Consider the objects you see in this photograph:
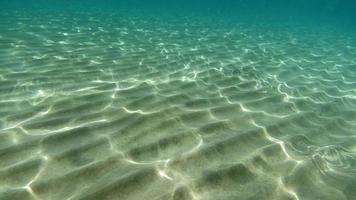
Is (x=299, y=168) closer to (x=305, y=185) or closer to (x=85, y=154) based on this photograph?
(x=305, y=185)

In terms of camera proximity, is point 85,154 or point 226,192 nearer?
point 226,192

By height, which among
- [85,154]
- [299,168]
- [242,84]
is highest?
[299,168]

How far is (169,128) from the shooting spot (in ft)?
14.2

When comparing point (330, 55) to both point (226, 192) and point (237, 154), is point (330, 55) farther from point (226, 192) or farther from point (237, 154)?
point (226, 192)

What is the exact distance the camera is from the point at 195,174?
3.30m

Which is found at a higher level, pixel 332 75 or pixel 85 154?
pixel 85 154

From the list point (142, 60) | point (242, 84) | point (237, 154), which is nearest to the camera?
point (237, 154)

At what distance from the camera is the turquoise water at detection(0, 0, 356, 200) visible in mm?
3133

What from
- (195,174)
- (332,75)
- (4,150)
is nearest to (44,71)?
(4,150)

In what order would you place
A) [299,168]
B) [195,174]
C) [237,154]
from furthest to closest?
[237,154]
[299,168]
[195,174]

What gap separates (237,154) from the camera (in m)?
3.75

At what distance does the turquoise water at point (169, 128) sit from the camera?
3.13m

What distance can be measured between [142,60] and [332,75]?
17.4ft

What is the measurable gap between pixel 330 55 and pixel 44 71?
1043 centimetres
